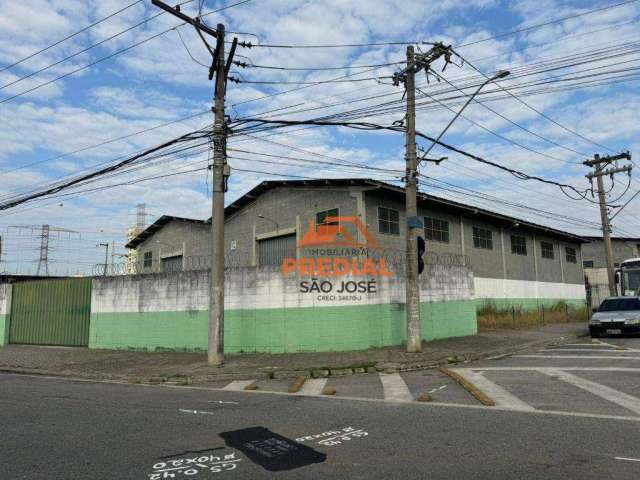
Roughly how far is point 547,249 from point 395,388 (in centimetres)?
2648

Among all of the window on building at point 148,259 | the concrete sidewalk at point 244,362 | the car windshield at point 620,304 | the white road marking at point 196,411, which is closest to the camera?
the white road marking at point 196,411

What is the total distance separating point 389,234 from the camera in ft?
65.2

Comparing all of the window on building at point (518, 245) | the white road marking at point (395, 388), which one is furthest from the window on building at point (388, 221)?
the window on building at point (518, 245)

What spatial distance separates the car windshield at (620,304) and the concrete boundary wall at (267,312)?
557 centimetres

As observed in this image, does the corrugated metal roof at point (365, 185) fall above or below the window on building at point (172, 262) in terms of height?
above

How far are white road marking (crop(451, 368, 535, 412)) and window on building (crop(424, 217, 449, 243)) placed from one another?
11888 millimetres

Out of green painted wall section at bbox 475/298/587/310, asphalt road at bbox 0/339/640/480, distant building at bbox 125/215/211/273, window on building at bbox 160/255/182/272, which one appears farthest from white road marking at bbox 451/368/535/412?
window on building at bbox 160/255/182/272

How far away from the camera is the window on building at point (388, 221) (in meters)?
19.6

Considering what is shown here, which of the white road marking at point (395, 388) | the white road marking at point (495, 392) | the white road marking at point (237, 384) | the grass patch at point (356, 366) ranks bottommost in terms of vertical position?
the white road marking at point (237, 384)

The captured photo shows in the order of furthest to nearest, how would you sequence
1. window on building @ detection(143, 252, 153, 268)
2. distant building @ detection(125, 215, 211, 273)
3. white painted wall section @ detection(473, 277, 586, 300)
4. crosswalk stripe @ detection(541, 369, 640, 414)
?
window on building @ detection(143, 252, 153, 268), distant building @ detection(125, 215, 211, 273), white painted wall section @ detection(473, 277, 586, 300), crosswalk stripe @ detection(541, 369, 640, 414)

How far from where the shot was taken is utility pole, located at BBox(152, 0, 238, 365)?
12531 mm

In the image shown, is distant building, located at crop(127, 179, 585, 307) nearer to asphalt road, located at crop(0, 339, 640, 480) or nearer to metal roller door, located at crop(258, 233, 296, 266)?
metal roller door, located at crop(258, 233, 296, 266)

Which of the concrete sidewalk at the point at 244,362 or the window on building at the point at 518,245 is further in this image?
the window on building at the point at 518,245

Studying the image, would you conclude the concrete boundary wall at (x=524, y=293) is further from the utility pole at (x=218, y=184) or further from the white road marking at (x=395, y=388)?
the utility pole at (x=218, y=184)
